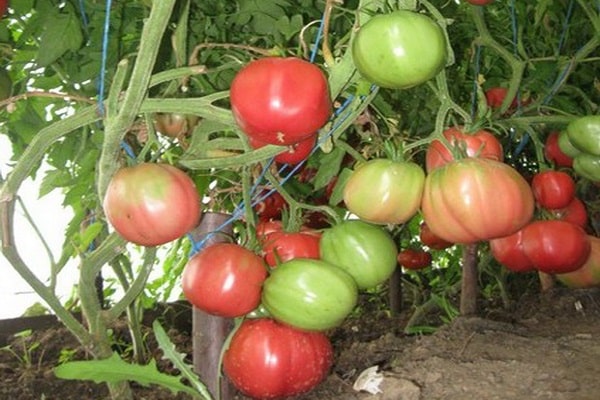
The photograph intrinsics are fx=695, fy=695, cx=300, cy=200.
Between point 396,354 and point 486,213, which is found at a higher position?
point 486,213

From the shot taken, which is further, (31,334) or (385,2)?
(31,334)

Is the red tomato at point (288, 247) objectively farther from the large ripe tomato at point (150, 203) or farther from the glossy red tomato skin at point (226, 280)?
the large ripe tomato at point (150, 203)

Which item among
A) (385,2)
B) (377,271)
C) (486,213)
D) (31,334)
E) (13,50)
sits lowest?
(31,334)

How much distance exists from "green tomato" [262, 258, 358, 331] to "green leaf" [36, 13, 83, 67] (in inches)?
17.8

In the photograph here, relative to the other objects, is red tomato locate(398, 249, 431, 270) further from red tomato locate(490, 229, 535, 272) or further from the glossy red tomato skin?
the glossy red tomato skin

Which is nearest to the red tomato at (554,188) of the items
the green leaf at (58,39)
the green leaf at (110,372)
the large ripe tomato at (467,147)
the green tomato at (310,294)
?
the large ripe tomato at (467,147)

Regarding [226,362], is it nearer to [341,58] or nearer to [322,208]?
[322,208]

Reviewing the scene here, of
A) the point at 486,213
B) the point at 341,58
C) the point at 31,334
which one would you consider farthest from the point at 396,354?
the point at 31,334

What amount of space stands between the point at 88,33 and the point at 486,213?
698mm

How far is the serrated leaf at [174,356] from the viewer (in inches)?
42.2

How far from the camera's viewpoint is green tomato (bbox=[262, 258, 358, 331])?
36.9 inches

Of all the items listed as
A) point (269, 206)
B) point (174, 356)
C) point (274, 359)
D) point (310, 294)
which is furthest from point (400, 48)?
point (269, 206)

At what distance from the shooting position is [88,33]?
3.75 ft

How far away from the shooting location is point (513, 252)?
4.66 feet
